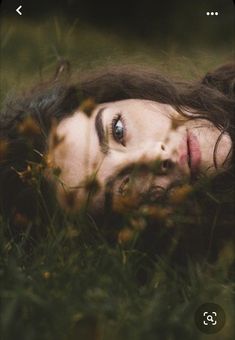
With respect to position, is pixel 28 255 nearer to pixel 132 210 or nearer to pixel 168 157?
pixel 132 210

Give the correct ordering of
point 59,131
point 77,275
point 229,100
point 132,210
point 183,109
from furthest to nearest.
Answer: point 229,100, point 183,109, point 59,131, point 132,210, point 77,275

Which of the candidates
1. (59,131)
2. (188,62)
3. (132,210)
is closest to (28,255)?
(132,210)

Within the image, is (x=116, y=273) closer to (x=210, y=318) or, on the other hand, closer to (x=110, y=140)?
(x=210, y=318)

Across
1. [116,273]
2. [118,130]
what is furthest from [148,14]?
[116,273]

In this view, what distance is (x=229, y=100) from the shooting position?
200 centimetres

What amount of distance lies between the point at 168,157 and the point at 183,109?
0.32 meters

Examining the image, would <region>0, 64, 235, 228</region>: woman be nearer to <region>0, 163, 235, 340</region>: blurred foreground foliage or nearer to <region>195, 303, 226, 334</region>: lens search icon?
<region>0, 163, 235, 340</region>: blurred foreground foliage

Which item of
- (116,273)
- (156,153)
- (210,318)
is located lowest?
(210,318)

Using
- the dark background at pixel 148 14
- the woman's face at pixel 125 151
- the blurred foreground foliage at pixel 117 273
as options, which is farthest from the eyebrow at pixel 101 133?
the dark background at pixel 148 14

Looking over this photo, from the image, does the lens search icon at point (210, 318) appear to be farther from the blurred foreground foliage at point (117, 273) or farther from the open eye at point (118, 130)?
the open eye at point (118, 130)

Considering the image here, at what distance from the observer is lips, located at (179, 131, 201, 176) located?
1585 millimetres

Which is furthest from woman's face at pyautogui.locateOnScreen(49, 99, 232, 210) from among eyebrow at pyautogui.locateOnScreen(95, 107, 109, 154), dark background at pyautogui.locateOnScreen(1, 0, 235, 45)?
dark background at pyautogui.locateOnScreen(1, 0, 235, 45)

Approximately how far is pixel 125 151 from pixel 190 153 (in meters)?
0.16

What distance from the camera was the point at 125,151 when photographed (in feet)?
5.17
